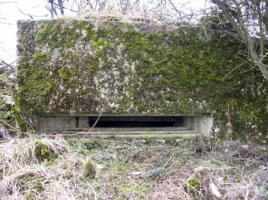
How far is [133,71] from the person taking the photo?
10.5 feet

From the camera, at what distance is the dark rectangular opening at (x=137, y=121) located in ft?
11.2

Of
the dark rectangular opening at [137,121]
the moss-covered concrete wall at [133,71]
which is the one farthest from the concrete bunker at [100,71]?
the dark rectangular opening at [137,121]

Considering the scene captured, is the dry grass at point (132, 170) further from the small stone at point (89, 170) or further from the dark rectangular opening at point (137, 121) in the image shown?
the dark rectangular opening at point (137, 121)

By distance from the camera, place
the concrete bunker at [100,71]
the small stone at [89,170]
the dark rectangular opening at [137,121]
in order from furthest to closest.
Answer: the dark rectangular opening at [137,121] → the concrete bunker at [100,71] → the small stone at [89,170]

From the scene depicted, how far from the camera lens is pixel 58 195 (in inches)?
87.3

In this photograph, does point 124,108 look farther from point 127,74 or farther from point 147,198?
point 147,198

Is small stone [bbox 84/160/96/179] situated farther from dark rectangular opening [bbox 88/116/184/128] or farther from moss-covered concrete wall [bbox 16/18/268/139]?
dark rectangular opening [bbox 88/116/184/128]

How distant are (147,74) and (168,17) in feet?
2.15

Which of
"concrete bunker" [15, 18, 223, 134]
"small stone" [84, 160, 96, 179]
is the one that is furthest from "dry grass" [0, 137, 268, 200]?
"concrete bunker" [15, 18, 223, 134]

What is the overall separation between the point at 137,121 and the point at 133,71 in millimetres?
547

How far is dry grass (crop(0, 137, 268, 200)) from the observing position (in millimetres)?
2285

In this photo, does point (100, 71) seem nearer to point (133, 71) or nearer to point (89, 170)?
point (133, 71)

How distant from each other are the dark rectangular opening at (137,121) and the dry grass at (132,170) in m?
0.30

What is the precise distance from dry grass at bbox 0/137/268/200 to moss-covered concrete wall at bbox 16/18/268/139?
0.32 m
